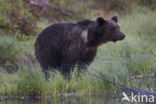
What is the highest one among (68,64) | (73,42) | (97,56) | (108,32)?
(108,32)

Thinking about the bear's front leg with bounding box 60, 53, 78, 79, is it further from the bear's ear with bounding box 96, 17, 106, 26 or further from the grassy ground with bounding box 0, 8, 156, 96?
the bear's ear with bounding box 96, 17, 106, 26

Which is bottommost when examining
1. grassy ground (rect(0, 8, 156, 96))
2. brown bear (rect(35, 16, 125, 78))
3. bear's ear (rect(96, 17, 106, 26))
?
grassy ground (rect(0, 8, 156, 96))

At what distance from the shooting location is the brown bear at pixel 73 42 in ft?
29.4

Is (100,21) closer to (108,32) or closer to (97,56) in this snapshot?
(108,32)

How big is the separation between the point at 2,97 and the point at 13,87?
302 millimetres

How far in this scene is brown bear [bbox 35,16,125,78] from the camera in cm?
896

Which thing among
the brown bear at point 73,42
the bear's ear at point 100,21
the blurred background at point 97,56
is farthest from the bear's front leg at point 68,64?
the bear's ear at point 100,21

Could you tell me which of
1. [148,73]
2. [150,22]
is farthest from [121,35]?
[150,22]

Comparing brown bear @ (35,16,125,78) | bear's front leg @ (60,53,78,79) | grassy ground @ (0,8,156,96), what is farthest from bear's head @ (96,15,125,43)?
bear's front leg @ (60,53,78,79)

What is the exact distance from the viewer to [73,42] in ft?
29.8

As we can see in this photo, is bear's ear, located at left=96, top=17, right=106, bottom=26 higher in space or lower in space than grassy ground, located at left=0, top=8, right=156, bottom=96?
higher

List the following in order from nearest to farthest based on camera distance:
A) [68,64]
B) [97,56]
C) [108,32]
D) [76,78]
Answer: [76,78] → [68,64] → [108,32] → [97,56]

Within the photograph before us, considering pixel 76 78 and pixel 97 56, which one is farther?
pixel 97 56

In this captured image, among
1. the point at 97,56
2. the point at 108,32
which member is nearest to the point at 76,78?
the point at 108,32
